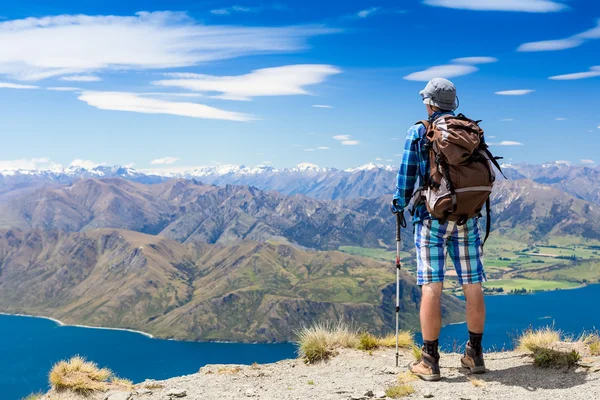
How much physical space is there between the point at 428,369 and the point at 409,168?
3.23m

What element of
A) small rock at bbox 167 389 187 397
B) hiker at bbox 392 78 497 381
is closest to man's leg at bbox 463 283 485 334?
hiker at bbox 392 78 497 381

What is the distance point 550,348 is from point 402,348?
3065mm

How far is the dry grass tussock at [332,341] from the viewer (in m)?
11.6

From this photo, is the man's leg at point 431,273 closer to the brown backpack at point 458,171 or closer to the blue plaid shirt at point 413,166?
the blue plaid shirt at point 413,166

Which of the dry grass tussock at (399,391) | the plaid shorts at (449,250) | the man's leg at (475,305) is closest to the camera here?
the dry grass tussock at (399,391)

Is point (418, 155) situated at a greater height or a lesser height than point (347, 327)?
greater

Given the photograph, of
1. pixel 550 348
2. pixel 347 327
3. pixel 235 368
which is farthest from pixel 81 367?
pixel 550 348

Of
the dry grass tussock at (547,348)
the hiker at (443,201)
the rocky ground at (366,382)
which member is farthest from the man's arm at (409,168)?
the dry grass tussock at (547,348)

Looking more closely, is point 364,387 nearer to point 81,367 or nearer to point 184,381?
point 184,381

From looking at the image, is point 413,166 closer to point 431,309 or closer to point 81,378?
point 431,309

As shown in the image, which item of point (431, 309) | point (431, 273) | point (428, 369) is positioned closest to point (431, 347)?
point (428, 369)

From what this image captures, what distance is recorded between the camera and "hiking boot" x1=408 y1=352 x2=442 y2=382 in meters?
8.52

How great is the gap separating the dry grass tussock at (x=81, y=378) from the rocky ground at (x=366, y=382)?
0.88 feet

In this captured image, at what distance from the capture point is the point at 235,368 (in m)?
11.1
